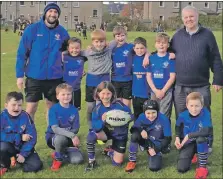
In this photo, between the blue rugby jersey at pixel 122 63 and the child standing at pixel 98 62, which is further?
the blue rugby jersey at pixel 122 63

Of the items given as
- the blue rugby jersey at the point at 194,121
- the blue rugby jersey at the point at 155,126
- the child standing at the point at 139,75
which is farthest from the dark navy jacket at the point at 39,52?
the blue rugby jersey at the point at 194,121

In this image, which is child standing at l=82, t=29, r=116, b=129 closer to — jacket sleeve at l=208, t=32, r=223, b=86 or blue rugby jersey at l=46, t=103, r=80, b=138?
blue rugby jersey at l=46, t=103, r=80, b=138

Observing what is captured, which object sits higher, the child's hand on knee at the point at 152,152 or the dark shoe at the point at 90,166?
the child's hand on knee at the point at 152,152

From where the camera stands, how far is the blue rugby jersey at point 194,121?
5.36 meters

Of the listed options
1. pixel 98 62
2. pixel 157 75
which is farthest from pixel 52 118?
pixel 157 75

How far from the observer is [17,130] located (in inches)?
210

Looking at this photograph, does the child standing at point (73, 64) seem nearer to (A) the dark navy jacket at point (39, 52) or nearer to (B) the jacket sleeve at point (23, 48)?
(A) the dark navy jacket at point (39, 52)

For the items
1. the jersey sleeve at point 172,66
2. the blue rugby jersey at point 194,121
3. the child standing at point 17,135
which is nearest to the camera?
the child standing at point 17,135

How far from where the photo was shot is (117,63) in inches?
248

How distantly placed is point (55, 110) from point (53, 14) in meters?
1.36

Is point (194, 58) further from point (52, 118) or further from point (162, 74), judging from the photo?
point (52, 118)

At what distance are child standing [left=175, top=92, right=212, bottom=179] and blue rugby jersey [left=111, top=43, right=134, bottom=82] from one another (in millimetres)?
1223

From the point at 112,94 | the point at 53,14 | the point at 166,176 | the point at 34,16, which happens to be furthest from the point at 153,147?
the point at 34,16

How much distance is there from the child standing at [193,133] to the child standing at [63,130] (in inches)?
53.3
